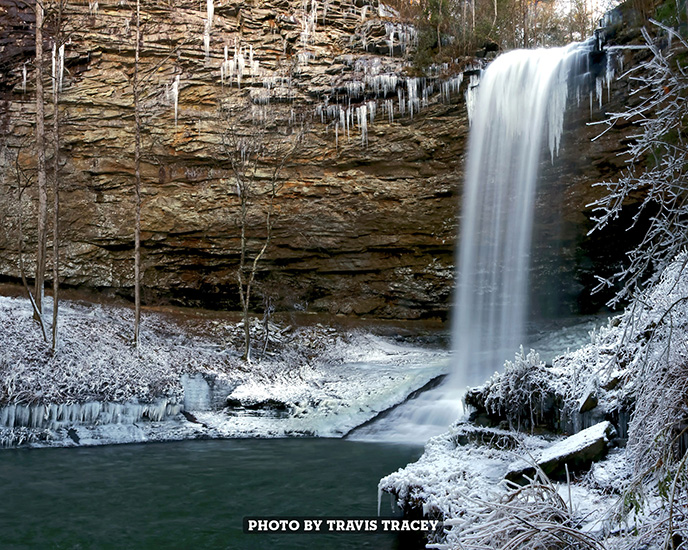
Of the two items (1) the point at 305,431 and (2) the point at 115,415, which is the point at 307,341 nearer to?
(1) the point at 305,431

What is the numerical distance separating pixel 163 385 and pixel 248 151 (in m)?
9.40

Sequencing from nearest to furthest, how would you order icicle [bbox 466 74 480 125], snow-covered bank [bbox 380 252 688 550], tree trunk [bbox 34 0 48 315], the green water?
snow-covered bank [bbox 380 252 688 550], the green water, tree trunk [bbox 34 0 48 315], icicle [bbox 466 74 480 125]

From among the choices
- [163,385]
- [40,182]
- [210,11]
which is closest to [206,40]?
[210,11]

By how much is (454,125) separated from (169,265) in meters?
11.4

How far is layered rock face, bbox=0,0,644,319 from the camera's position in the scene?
18859 millimetres

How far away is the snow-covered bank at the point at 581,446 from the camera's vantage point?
11.1 ft

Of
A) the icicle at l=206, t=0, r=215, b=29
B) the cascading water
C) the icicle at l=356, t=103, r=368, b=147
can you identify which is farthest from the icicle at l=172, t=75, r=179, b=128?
the cascading water

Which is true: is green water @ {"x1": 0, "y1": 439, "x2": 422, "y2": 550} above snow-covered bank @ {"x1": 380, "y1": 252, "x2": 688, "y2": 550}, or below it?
below

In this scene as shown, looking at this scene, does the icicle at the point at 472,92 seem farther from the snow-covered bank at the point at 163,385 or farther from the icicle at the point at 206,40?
the icicle at the point at 206,40

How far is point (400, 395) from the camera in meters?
13.3

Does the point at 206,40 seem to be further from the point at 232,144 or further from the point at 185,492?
the point at 185,492

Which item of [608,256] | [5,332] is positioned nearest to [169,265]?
[5,332]

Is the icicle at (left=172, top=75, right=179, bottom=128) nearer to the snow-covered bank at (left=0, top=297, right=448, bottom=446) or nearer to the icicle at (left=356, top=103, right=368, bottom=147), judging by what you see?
the icicle at (left=356, top=103, right=368, bottom=147)

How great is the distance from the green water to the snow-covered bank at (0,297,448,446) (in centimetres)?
87
